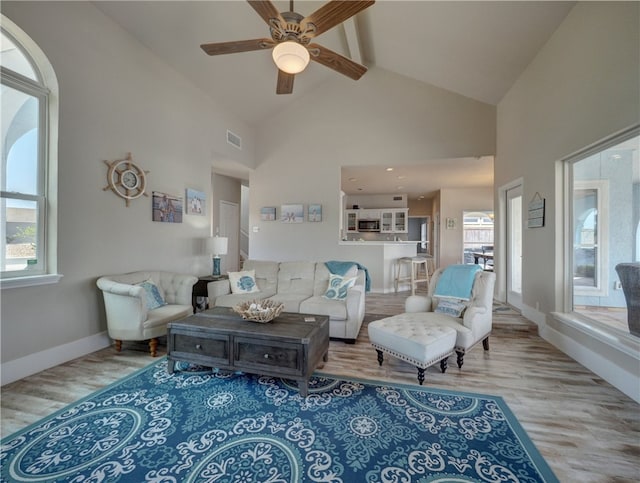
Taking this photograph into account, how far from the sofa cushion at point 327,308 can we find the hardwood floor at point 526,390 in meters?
0.35

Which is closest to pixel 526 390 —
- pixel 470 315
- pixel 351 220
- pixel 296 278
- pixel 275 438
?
pixel 470 315

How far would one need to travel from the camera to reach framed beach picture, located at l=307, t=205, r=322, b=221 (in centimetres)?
610

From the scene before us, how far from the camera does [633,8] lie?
226 cm

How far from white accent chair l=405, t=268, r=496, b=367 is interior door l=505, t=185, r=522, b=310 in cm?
206

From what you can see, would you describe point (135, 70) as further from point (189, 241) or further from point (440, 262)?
point (440, 262)

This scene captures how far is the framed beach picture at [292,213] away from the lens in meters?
6.18

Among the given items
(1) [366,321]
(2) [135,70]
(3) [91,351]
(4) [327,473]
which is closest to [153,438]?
(4) [327,473]

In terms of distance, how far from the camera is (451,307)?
10.1 ft

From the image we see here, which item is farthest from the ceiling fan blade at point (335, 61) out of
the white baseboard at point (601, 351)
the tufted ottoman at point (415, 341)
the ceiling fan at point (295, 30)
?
the white baseboard at point (601, 351)

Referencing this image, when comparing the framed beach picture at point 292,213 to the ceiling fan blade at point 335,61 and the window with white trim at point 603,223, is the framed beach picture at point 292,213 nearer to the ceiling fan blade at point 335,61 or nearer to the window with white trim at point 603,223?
the ceiling fan blade at point 335,61

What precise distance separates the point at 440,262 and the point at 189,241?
768 cm

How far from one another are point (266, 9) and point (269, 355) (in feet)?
8.69

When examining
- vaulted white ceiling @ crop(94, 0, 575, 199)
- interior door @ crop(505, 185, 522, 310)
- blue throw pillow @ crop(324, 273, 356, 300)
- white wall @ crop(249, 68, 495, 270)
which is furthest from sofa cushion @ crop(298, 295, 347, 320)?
vaulted white ceiling @ crop(94, 0, 575, 199)

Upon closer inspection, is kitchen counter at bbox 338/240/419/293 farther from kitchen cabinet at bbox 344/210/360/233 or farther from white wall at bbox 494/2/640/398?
kitchen cabinet at bbox 344/210/360/233
